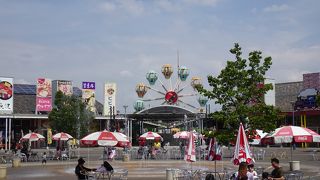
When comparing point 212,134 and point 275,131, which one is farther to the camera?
point 212,134

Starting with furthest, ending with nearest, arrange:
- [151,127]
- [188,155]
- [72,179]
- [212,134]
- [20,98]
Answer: [151,127] < [20,98] < [72,179] < [212,134] < [188,155]

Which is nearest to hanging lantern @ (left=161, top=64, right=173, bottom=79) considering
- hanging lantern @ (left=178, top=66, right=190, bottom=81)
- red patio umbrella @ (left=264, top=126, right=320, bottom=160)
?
hanging lantern @ (left=178, top=66, right=190, bottom=81)

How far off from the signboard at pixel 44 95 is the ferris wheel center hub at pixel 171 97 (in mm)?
18229

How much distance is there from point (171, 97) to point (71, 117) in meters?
22.2

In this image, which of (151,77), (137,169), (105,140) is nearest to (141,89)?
(151,77)

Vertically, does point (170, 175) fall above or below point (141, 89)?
below

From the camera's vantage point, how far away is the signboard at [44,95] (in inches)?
2899

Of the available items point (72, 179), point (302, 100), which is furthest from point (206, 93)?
point (302, 100)

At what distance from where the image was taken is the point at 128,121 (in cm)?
7562

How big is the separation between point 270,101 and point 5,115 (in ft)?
124

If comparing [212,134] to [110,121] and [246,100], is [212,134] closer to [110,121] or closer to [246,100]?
[246,100]

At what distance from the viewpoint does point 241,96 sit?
22.2 metres

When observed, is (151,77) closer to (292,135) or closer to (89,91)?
(89,91)

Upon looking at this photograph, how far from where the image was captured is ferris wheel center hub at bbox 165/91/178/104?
80125mm
